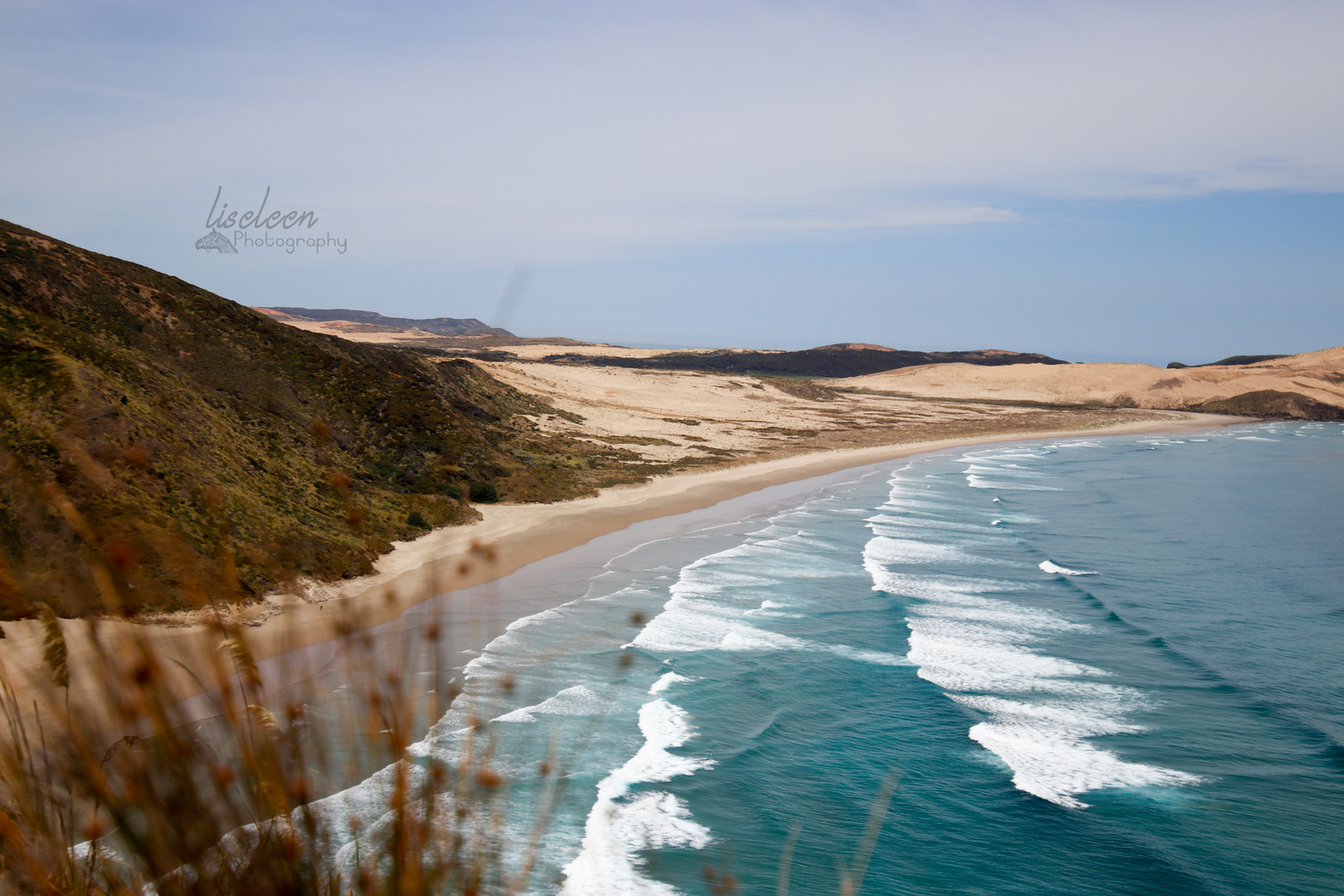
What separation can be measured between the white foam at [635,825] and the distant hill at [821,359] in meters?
113

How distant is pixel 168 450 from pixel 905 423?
217 feet

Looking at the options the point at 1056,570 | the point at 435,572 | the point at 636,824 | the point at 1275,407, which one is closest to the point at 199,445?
the point at 636,824

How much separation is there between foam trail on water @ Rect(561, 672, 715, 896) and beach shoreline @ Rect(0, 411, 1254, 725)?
3.72 m

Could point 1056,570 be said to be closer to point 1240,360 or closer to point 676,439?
point 676,439

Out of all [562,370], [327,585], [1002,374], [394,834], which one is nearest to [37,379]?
[327,585]

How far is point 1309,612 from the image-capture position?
67.6 feet

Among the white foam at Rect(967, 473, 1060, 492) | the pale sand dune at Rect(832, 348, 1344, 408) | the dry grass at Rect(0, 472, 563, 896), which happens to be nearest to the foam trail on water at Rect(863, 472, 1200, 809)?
the dry grass at Rect(0, 472, 563, 896)

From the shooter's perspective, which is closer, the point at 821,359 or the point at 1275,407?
the point at 1275,407

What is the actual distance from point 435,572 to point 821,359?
153251mm

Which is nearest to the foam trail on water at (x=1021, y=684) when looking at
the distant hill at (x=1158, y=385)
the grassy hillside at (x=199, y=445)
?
the grassy hillside at (x=199, y=445)

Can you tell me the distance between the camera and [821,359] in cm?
15200

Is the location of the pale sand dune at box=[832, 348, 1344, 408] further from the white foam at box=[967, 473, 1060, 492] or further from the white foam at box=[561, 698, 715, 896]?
the white foam at box=[561, 698, 715, 896]

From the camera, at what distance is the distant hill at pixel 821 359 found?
136000 mm

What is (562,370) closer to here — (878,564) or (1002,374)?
(878,564)
